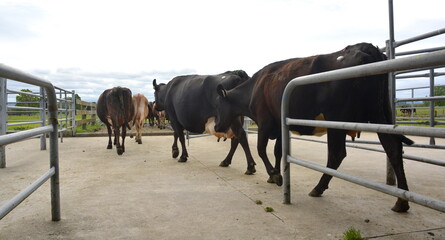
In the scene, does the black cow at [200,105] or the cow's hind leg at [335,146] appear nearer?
the cow's hind leg at [335,146]

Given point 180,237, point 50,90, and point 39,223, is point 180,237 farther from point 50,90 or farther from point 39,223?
point 50,90

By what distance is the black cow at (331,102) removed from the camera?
9.10 ft

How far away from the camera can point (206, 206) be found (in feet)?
9.58

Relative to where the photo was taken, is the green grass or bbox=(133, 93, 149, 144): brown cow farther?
bbox=(133, 93, 149, 144): brown cow

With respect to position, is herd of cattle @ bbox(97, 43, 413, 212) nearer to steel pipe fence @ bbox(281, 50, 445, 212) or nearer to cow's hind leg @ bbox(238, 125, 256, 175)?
cow's hind leg @ bbox(238, 125, 256, 175)

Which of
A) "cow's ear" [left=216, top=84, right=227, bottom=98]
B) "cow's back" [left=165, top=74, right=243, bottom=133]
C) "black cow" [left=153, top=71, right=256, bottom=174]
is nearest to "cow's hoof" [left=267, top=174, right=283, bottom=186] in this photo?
"black cow" [left=153, top=71, right=256, bottom=174]

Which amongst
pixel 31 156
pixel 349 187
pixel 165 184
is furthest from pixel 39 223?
pixel 31 156

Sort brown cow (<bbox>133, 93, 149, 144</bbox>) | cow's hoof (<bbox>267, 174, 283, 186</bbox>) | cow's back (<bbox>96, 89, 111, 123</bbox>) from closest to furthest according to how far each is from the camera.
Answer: cow's hoof (<bbox>267, 174, 283, 186</bbox>) → cow's back (<bbox>96, 89, 111, 123</bbox>) → brown cow (<bbox>133, 93, 149, 144</bbox>)

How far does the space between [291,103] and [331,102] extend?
475 mm

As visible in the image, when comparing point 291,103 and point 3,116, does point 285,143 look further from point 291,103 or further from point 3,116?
point 3,116

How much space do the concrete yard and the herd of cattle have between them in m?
0.32

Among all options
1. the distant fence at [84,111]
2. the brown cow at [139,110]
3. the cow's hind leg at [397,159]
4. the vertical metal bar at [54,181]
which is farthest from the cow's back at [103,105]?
the cow's hind leg at [397,159]

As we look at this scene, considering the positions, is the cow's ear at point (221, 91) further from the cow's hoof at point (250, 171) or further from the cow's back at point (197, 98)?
the cow's hoof at point (250, 171)

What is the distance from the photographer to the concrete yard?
7.41ft
